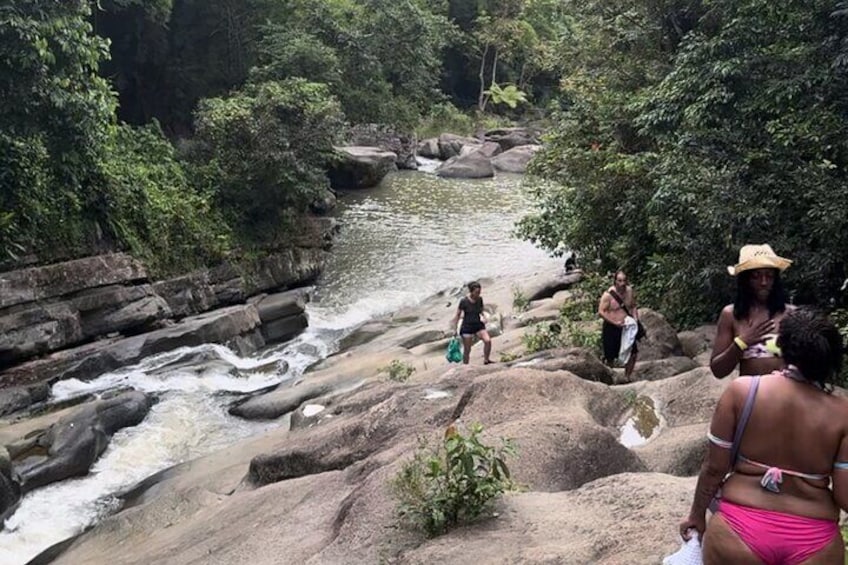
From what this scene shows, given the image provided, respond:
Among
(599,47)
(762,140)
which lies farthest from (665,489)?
(599,47)

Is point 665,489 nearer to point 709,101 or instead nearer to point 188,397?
point 709,101

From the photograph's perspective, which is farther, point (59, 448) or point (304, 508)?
point (59, 448)

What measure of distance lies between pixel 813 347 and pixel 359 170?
32.3 meters

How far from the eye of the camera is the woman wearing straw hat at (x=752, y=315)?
5.02 meters

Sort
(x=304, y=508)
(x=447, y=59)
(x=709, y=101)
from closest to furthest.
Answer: (x=304, y=508), (x=709, y=101), (x=447, y=59)

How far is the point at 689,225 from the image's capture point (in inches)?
468

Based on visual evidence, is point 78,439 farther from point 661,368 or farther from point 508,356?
point 661,368

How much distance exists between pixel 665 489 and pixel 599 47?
15.2 metres

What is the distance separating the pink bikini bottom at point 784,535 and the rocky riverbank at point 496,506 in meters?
1.15

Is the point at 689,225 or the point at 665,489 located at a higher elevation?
the point at 689,225

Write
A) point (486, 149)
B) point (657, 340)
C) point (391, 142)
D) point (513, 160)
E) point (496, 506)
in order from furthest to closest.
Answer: point (486, 149) → point (513, 160) → point (391, 142) → point (657, 340) → point (496, 506)

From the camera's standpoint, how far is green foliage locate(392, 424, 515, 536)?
506 cm

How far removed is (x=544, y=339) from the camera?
40.7ft

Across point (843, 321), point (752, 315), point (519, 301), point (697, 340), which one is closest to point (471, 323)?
point (697, 340)
